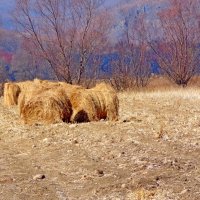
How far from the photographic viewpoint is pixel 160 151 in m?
7.53

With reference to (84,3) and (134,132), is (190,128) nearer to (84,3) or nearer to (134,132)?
(134,132)

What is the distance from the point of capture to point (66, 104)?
11.3 metres

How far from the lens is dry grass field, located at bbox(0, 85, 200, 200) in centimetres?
579

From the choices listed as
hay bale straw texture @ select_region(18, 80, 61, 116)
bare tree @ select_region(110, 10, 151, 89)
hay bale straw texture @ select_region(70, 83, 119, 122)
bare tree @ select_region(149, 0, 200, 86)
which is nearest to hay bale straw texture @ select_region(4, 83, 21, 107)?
hay bale straw texture @ select_region(18, 80, 61, 116)

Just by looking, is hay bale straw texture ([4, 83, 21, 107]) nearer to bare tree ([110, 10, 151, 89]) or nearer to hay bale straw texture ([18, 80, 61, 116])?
hay bale straw texture ([18, 80, 61, 116])

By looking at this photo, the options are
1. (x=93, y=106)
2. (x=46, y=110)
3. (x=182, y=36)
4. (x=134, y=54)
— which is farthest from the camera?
(x=134, y=54)

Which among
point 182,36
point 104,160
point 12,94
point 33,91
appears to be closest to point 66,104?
point 33,91

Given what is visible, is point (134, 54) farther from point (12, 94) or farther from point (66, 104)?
point (66, 104)

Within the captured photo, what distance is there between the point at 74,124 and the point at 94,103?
1.02 metres

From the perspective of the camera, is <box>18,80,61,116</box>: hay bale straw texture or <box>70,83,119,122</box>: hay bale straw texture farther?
<box>18,80,61,116</box>: hay bale straw texture

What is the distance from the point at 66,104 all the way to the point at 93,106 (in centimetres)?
52

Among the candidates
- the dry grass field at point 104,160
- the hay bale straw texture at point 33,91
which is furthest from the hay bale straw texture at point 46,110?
the dry grass field at point 104,160

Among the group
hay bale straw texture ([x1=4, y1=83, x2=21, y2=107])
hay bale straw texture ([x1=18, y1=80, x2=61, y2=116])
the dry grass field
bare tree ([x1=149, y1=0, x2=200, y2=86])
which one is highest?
bare tree ([x1=149, y1=0, x2=200, y2=86])

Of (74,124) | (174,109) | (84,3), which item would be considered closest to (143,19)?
(84,3)
